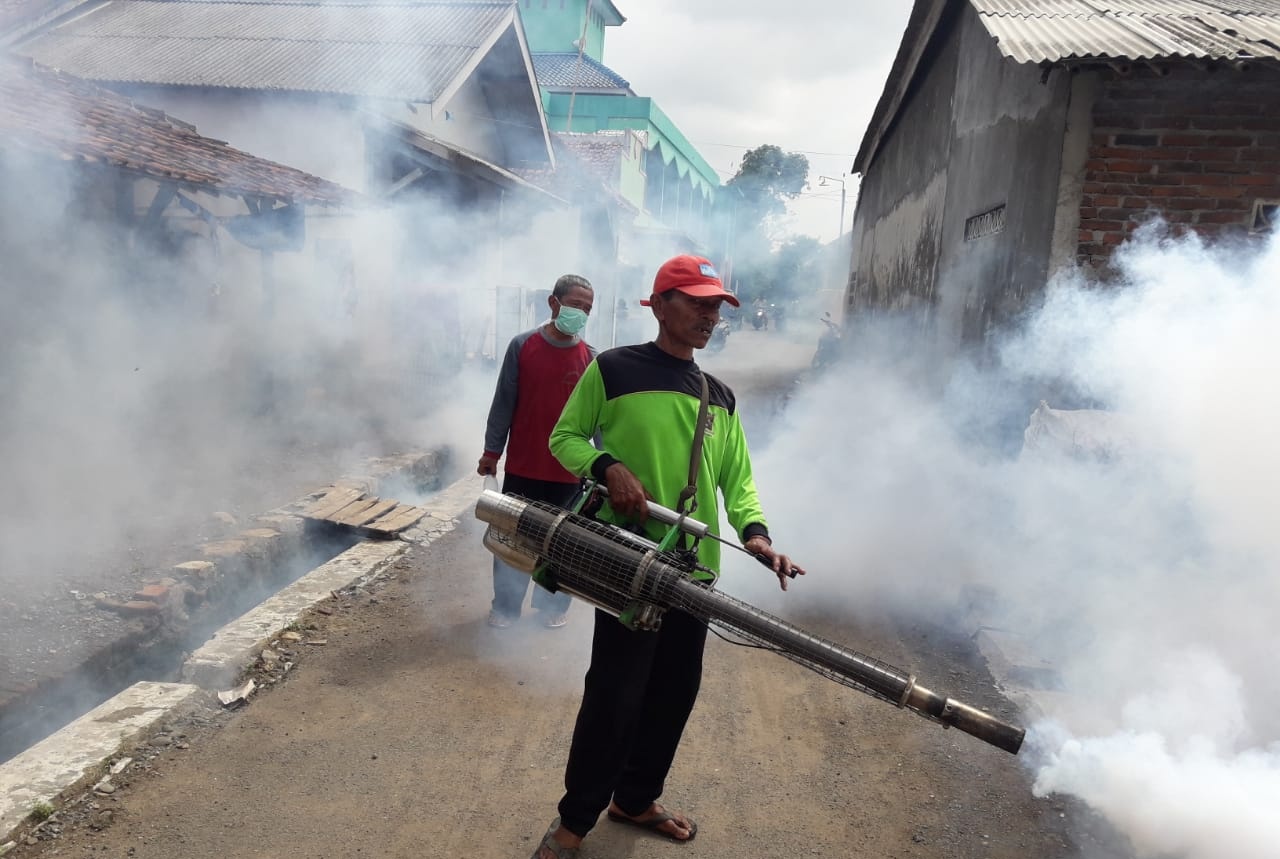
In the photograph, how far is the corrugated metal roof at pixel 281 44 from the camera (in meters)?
12.4

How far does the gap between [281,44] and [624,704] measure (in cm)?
1417

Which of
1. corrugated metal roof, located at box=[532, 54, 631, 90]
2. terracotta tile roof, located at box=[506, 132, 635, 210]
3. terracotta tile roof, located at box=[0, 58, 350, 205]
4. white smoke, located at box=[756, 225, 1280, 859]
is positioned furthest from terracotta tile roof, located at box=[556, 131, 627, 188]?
white smoke, located at box=[756, 225, 1280, 859]

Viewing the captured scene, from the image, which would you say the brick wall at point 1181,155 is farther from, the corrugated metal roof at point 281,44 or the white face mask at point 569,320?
the corrugated metal roof at point 281,44

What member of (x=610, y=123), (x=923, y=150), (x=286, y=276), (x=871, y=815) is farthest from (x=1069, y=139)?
(x=610, y=123)

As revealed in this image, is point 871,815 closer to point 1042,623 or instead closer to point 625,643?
point 625,643

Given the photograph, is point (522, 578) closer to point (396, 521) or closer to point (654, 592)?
point (396, 521)

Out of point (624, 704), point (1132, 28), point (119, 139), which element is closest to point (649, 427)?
point (624, 704)

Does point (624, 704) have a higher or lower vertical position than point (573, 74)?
lower

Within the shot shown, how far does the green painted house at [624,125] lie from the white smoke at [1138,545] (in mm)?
16858

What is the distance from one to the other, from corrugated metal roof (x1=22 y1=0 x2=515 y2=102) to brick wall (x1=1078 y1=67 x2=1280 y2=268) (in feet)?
31.8

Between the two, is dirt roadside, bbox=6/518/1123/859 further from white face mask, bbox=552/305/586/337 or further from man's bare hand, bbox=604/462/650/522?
white face mask, bbox=552/305/586/337

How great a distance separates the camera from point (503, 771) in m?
3.37

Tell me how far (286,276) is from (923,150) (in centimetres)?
808

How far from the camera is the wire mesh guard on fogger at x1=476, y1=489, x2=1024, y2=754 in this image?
7.57 ft
